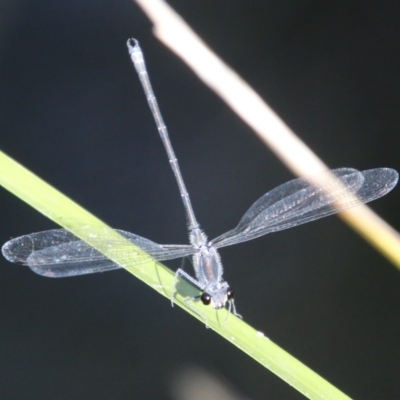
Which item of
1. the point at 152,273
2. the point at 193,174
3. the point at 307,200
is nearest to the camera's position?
the point at 152,273

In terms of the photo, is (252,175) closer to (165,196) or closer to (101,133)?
(165,196)

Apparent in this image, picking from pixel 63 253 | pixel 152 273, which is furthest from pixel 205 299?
pixel 63 253

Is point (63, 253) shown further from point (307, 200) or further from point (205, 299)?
point (307, 200)

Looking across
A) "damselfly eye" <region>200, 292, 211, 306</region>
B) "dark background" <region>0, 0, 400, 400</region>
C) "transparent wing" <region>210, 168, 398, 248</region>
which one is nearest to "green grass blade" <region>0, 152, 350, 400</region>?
"damselfly eye" <region>200, 292, 211, 306</region>

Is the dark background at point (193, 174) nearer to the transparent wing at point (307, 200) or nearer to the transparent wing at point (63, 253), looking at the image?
the transparent wing at point (307, 200)

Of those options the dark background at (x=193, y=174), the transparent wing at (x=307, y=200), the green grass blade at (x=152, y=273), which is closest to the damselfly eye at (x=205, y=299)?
the green grass blade at (x=152, y=273)

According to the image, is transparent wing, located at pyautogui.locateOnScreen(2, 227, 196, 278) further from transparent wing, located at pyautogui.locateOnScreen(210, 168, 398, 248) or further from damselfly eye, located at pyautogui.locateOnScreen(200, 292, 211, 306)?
transparent wing, located at pyautogui.locateOnScreen(210, 168, 398, 248)
